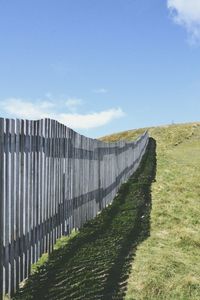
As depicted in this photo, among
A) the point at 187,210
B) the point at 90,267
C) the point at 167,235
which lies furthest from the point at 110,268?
the point at 187,210

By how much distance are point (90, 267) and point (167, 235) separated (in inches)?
110

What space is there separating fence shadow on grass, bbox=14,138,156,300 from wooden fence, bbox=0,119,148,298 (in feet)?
0.75

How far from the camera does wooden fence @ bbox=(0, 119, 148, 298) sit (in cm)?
562

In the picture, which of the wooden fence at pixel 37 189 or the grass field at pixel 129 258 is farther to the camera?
the grass field at pixel 129 258

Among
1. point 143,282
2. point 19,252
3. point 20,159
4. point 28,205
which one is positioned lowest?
point 143,282

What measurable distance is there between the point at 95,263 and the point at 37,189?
52.2 inches

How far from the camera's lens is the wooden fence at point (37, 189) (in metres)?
5.62

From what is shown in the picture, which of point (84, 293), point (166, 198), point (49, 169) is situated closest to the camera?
point (84, 293)

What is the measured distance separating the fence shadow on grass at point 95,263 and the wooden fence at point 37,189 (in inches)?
9.0

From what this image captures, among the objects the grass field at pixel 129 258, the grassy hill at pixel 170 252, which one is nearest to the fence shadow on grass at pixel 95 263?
the grass field at pixel 129 258

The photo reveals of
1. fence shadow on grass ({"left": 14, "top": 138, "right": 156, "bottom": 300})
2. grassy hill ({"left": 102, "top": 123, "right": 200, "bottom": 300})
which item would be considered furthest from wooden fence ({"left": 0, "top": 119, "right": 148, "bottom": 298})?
grassy hill ({"left": 102, "top": 123, "right": 200, "bottom": 300})

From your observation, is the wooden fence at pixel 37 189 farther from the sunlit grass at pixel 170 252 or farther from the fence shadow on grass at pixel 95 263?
the sunlit grass at pixel 170 252

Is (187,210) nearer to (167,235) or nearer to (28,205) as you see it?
(167,235)

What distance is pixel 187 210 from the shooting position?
40.6 ft
